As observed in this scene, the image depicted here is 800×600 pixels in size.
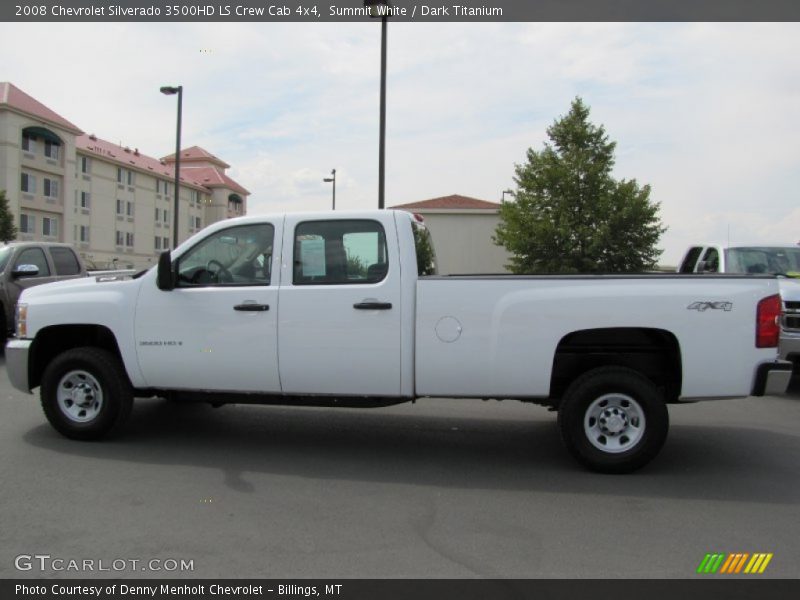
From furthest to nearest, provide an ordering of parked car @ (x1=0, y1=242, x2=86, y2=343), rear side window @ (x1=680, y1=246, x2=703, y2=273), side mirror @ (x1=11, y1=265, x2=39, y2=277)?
1. rear side window @ (x1=680, y1=246, x2=703, y2=273)
2. parked car @ (x1=0, y1=242, x2=86, y2=343)
3. side mirror @ (x1=11, y1=265, x2=39, y2=277)

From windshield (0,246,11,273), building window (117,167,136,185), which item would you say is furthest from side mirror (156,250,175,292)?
building window (117,167,136,185)

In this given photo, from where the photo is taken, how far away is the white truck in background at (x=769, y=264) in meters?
8.25

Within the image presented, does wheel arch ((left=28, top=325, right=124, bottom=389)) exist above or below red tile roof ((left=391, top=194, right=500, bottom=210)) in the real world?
below

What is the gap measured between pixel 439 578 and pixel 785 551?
2.08 meters

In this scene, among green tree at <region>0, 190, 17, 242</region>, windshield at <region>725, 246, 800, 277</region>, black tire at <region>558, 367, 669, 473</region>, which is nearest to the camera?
black tire at <region>558, 367, 669, 473</region>

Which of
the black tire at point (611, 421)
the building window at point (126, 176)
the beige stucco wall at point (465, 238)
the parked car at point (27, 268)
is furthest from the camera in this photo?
the building window at point (126, 176)

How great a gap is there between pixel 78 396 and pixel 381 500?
308cm

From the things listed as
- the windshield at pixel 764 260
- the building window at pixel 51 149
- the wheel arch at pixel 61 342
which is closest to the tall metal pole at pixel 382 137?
the windshield at pixel 764 260

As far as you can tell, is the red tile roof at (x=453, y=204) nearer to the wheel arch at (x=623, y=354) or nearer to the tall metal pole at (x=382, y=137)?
the tall metal pole at (x=382, y=137)

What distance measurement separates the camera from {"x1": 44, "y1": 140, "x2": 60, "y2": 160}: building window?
55562 millimetres

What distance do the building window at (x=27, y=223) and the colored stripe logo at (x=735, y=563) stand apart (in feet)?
190

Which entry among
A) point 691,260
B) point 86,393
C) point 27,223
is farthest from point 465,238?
point 27,223

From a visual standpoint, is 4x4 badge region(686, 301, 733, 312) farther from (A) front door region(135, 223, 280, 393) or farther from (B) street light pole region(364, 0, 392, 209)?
(B) street light pole region(364, 0, 392, 209)

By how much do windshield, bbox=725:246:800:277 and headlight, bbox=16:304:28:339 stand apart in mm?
8952
